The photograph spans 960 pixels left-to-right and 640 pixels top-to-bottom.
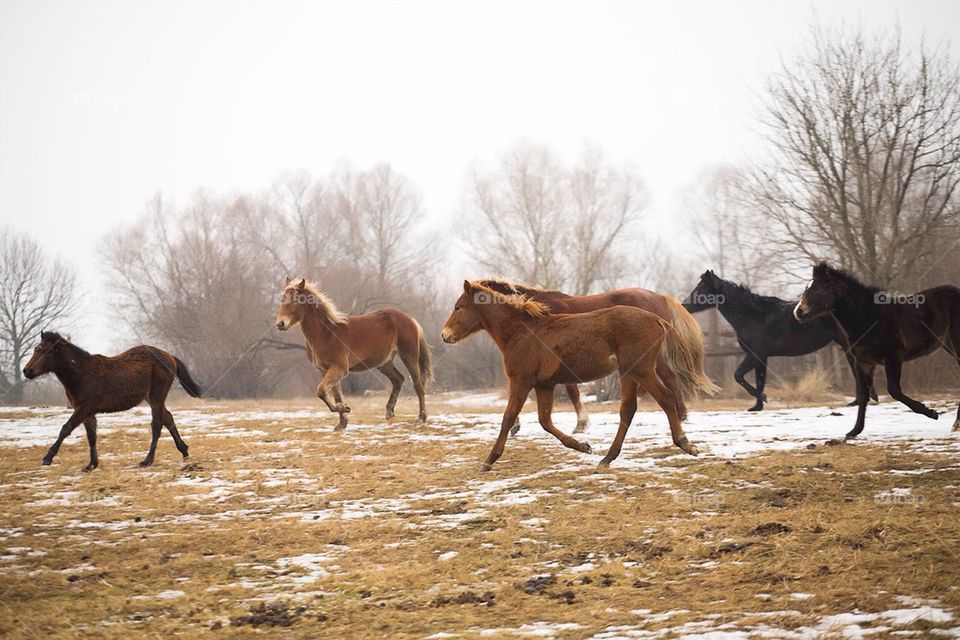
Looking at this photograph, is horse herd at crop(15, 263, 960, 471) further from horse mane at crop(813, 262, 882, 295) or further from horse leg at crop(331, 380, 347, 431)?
horse leg at crop(331, 380, 347, 431)

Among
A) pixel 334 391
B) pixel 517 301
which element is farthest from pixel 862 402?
pixel 334 391

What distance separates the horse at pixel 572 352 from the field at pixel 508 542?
1.77ft

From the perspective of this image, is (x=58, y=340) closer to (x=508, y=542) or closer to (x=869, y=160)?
(x=508, y=542)

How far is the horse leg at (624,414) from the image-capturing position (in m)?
8.80

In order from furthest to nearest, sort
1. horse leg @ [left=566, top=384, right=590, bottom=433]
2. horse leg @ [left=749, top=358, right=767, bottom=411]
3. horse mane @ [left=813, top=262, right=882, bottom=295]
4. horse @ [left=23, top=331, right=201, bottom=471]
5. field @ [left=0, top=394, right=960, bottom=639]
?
horse leg @ [left=749, top=358, right=767, bottom=411], horse leg @ [left=566, top=384, right=590, bottom=433], horse @ [left=23, top=331, right=201, bottom=471], horse mane @ [left=813, top=262, right=882, bottom=295], field @ [left=0, top=394, right=960, bottom=639]

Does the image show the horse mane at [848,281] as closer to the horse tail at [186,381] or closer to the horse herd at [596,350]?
the horse herd at [596,350]

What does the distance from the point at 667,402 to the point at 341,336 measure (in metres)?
7.65

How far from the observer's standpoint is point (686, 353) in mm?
11023

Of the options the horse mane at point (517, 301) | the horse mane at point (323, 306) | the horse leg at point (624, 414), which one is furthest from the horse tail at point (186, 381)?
the horse leg at point (624, 414)

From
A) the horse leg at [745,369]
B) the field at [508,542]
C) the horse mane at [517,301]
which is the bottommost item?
the field at [508,542]

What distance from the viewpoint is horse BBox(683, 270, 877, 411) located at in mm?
14969

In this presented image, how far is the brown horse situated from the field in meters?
3.92

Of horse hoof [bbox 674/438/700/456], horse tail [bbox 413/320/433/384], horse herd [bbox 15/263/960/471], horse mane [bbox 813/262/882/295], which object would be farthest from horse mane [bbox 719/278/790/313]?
horse hoof [bbox 674/438/700/456]

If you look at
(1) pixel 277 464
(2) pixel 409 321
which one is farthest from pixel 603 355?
(2) pixel 409 321
